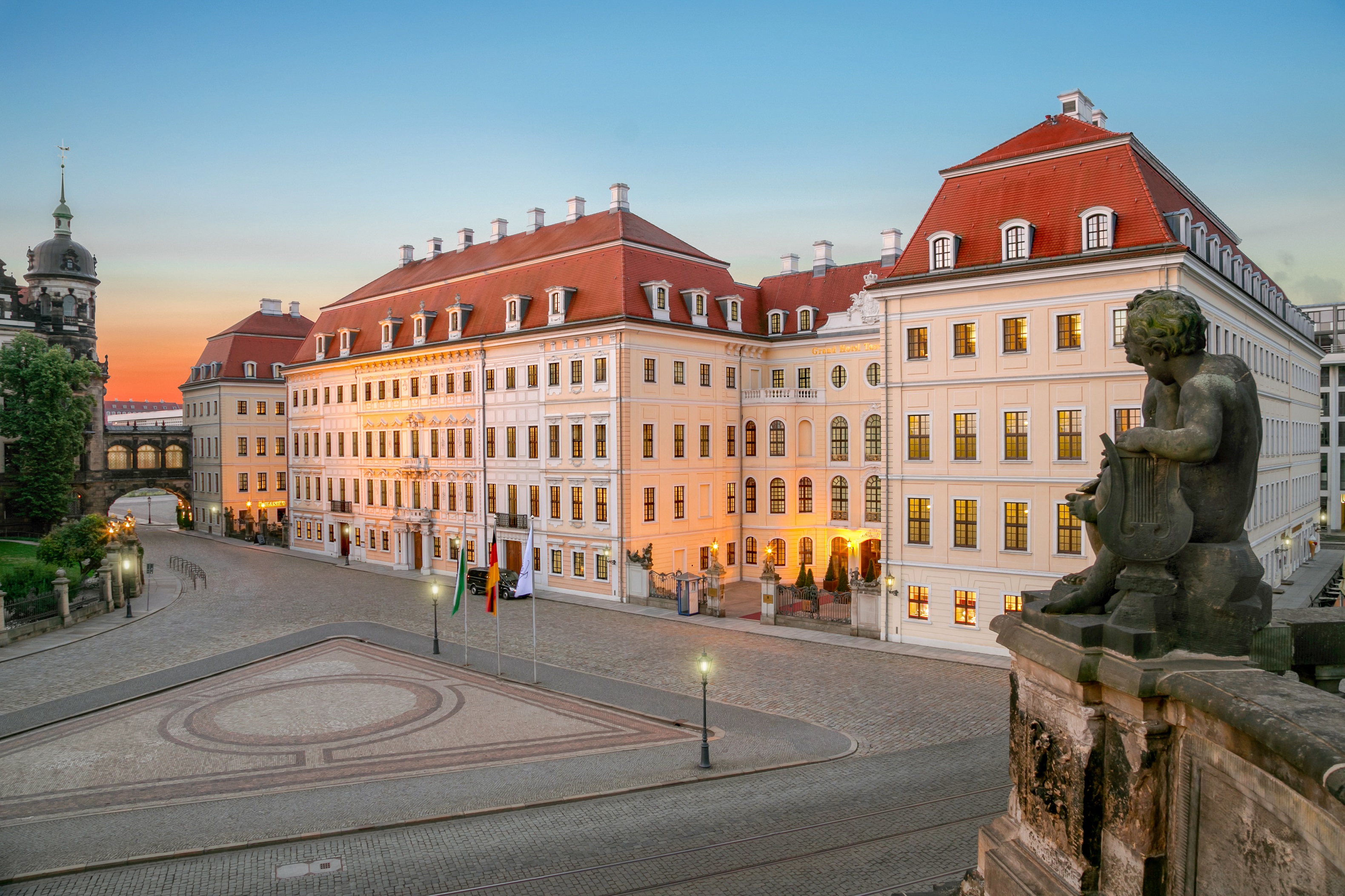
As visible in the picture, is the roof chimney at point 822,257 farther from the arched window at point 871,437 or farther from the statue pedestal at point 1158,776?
the statue pedestal at point 1158,776

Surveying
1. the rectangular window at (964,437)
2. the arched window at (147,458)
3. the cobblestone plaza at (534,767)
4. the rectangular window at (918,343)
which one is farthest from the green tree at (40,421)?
the rectangular window at (964,437)

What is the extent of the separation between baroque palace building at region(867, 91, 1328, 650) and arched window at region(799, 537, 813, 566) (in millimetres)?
14453

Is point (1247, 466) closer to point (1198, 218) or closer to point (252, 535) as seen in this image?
point (1198, 218)

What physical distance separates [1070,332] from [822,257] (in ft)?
80.9

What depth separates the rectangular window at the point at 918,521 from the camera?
3044 centimetres

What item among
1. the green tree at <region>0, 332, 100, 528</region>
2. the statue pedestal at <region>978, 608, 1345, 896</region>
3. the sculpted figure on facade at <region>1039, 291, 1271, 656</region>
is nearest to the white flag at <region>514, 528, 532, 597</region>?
the statue pedestal at <region>978, 608, 1345, 896</region>

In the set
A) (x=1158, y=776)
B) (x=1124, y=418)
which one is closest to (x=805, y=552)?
(x=1124, y=418)

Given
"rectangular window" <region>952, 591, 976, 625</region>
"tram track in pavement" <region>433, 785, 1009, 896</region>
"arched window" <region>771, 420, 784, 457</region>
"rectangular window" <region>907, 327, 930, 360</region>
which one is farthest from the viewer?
"arched window" <region>771, 420, 784, 457</region>

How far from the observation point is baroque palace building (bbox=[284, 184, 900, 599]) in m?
41.4

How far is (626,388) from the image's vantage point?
40406 mm

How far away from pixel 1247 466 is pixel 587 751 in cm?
1638

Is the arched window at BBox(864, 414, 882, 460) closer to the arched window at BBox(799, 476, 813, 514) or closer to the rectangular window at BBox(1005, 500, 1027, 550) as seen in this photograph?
the arched window at BBox(799, 476, 813, 514)

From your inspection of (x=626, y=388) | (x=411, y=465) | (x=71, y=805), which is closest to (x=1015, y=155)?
(x=626, y=388)

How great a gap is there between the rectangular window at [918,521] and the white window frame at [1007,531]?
8.24ft
